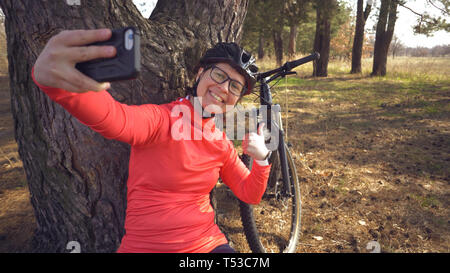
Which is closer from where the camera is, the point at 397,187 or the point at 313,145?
the point at 397,187

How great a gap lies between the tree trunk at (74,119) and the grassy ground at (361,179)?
924mm

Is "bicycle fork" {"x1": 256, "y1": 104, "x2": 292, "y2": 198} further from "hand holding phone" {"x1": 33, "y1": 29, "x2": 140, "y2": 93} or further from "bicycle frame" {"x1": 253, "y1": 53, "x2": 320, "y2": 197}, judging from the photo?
"hand holding phone" {"x1": 33, "y1": 29, "x2": 140, "y2": 93}

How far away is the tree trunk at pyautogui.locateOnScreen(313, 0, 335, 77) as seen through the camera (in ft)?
40.0

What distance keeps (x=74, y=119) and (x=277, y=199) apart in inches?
91.1

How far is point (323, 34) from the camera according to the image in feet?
44.7

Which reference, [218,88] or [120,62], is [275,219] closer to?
[218,88]

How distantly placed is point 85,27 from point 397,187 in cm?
446

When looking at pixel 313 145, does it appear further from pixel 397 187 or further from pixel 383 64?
pixel 383 64

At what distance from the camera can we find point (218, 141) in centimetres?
177

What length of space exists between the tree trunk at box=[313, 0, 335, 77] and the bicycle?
467 inches

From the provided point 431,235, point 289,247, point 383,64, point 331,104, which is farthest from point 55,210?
point 383,64

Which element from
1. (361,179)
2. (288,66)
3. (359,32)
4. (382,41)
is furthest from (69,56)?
(359,32)

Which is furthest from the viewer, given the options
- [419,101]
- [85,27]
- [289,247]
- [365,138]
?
[419,101]

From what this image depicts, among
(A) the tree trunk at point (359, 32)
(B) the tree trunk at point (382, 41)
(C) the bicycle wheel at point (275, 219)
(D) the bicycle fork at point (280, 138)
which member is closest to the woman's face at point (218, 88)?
(D) the bicycle fork at point (280, 138)
